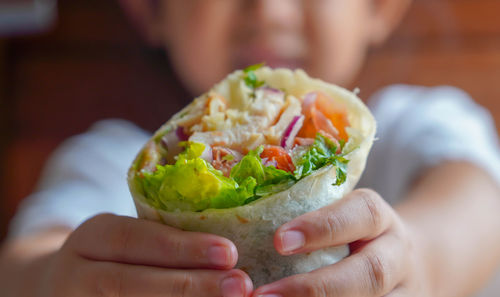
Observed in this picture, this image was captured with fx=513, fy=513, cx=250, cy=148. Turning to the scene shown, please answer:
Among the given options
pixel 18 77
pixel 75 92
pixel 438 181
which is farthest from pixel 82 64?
pixel 438 181

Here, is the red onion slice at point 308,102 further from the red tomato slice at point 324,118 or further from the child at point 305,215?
the child at point 305,215

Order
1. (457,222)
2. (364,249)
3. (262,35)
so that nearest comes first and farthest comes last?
(364,249) → (457,222) → (262,35)

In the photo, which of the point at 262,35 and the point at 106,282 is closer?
the point at 106,282

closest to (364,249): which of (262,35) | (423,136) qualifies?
(262,35)

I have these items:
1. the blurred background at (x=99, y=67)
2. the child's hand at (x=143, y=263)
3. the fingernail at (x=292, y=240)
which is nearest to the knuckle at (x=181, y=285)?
the child's hand at (x=143, y=263)

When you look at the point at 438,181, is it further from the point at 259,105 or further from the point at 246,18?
the point at 259,105

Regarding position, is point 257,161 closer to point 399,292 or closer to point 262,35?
point 399,292
